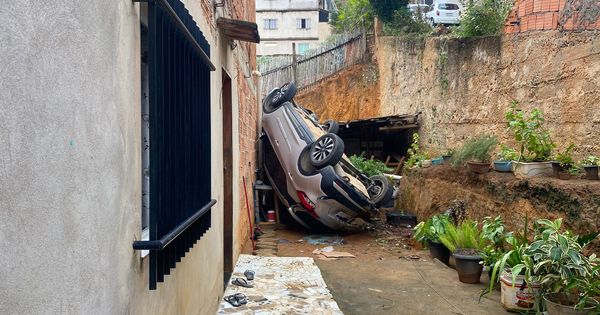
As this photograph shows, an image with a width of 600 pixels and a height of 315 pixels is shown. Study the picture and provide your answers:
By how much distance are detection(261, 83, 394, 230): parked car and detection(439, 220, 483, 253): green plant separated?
2127 millimetres

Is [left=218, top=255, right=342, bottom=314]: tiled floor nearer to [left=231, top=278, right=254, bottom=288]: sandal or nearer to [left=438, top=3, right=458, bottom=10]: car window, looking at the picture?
[left=231, top=278, right=254, bottom=288]: sandal

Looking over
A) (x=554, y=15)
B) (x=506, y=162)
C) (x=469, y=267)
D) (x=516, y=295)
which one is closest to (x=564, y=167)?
(x=506, y=162)

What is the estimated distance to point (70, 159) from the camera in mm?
1167

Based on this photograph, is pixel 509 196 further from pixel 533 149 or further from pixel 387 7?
pixel 387 7

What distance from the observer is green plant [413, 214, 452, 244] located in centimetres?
690

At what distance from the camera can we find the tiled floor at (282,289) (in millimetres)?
4218

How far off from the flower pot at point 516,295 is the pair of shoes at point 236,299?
110 inches

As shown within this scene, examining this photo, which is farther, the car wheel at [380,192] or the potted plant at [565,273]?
the car wheel at [380,192]

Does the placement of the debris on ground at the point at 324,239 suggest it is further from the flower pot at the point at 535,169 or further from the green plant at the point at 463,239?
the flower pot at the point at 535,169

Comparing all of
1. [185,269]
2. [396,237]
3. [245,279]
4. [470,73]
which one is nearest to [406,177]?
[396,237]

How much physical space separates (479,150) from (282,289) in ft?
14.9

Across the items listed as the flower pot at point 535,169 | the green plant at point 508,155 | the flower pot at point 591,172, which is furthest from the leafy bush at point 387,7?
the flower pot at point 591,172

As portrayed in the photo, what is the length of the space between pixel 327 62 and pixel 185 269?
16789mm

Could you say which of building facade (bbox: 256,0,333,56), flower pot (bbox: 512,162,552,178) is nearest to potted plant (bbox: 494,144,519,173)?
flower pot (bbox: 512,162,552,178)
